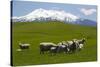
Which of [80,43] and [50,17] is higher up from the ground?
[50,17]

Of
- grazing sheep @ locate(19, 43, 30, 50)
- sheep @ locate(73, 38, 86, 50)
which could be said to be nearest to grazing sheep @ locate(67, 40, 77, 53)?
sheep @ locate(73, 38, 86, 50)

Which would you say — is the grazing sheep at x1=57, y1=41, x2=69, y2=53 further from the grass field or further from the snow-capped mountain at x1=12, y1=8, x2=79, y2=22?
the snow-capped mountain at x1=12, y1=8, x2=79, y2=22

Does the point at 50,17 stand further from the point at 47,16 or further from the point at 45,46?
the point at 45,46

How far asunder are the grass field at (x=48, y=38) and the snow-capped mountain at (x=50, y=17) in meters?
0.04

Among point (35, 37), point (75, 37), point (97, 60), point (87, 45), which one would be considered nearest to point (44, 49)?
point (35, 37)

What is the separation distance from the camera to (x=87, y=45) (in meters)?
1.97

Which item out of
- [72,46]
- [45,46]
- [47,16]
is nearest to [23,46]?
[45,46]

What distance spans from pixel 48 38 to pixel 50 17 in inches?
8.0

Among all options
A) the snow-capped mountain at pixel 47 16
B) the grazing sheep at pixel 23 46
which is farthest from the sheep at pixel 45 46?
the snow-capped mountain at pixel 47 16

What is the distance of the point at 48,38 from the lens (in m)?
1.84

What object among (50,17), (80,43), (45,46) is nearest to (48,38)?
(45,46)

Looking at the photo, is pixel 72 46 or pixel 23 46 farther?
pixel 72 46

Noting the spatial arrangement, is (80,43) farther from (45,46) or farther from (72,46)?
(45,46)

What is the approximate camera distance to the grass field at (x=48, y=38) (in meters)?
1.75
